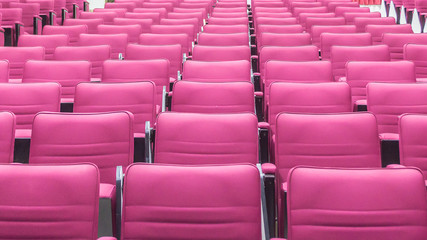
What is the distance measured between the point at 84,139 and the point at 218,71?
547mm

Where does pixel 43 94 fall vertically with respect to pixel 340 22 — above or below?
below

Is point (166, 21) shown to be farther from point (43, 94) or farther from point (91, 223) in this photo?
point (91, 223)

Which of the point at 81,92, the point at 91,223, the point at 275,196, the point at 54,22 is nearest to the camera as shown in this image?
the point at 91,223

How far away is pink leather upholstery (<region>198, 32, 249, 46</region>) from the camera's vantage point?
1.72 meters

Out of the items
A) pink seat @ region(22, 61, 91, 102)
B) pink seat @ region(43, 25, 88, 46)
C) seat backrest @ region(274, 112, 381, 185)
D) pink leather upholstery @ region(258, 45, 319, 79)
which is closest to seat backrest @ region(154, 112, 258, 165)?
seat backrest @ region(274, 112, 381, 185)

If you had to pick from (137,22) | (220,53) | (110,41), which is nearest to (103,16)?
(137,22)

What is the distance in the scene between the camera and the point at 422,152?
Result: 85cm

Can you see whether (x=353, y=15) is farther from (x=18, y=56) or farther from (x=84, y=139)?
(x=84, y=139)

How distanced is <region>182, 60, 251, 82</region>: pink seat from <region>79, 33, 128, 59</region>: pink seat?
539 millimetres

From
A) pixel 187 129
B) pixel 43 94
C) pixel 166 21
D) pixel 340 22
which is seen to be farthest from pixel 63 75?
pixel 340 22

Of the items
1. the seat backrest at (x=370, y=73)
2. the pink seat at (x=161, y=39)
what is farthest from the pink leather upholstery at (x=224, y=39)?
the seat backrest at (x=370, y=73)

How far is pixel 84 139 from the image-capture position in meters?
0.85

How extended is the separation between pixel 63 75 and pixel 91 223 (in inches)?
32.1

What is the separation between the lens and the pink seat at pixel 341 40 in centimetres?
167
